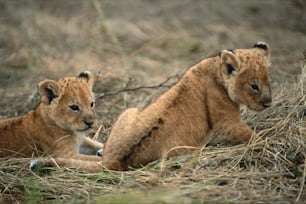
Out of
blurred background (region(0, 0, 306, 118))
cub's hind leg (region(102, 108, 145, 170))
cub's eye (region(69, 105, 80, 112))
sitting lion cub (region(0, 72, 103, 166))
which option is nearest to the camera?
cub's hind leg (region(102, 108, 145, 170))

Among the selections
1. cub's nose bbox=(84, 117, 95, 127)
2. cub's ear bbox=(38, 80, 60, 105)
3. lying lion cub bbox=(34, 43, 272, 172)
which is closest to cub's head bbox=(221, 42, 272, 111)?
lying lion cub bbox=(34, 43, 272, 172)

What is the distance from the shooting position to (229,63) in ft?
28.2

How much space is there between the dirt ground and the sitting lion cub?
121 cm

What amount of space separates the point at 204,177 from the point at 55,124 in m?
2.48

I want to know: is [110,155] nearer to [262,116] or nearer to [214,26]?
[262,116]

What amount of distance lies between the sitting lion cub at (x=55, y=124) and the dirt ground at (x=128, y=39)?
1.21m

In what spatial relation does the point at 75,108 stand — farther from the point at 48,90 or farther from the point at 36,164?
the point at 36,164

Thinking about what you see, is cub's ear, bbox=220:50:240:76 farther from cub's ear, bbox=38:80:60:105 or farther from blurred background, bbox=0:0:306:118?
blurred background, bbox=0:0:306:118

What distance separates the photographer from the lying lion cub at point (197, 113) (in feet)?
25.9

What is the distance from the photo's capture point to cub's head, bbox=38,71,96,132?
893cm

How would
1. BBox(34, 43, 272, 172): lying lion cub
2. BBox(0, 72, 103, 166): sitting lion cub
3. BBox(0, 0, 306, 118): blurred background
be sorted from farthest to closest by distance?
BBox(0, 0, 306, 118): blurred background, BBox(0, 72, 103, 166): sitting lion cub, BBox(34, 43, 272, 172): lying lion cub

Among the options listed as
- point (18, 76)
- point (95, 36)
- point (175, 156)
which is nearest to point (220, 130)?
point (175, 156)

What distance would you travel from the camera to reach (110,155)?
788cm

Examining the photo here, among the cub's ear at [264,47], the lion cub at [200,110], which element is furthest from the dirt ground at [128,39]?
the cub's ear at [264,47]
